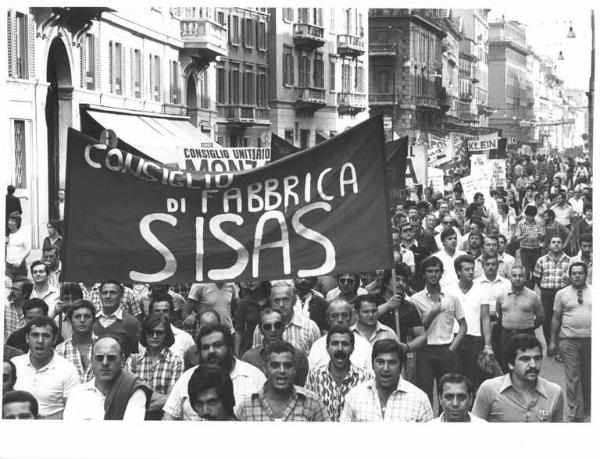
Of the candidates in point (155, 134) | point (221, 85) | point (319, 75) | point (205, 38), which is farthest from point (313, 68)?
point (155, 134)

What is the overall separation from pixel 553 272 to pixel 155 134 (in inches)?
160

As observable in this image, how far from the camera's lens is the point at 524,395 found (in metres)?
9.02

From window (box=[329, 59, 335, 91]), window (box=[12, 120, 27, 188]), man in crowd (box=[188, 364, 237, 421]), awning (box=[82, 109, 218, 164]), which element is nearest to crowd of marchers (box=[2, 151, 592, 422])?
man in crowd (box=[188, 364, 237, 421])

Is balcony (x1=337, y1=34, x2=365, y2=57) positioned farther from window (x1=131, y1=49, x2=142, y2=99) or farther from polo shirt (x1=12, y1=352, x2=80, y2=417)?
polo shirt (x1=12, y1=352, x2=80, y2=417)

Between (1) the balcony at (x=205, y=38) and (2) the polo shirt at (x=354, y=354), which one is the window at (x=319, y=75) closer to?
(1) the balcony at (x=205, y=38)

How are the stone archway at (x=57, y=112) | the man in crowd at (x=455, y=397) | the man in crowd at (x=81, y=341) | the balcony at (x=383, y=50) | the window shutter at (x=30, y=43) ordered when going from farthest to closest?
the balcony at (x=383, y=50) → the window shutter at (x=30, y=43) → the stone archway at (x=57, y=112) → the man in crowd at (x=81, y=341) → the man in crowd at (x=455, y=397)

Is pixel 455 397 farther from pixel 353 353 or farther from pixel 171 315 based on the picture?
pixel 171 315

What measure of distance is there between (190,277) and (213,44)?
5.35 m

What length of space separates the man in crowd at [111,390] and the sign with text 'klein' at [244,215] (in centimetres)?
49

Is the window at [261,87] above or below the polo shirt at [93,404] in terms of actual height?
above

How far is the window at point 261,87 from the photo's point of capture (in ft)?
47.6

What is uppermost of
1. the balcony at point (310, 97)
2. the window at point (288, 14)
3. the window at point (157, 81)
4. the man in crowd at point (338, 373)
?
the window at point (288, 14)

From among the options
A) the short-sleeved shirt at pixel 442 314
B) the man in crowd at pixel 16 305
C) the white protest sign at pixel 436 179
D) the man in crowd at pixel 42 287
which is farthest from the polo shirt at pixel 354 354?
the white protest sign at pixel 436 179

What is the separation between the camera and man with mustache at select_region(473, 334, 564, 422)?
8.99 meters
